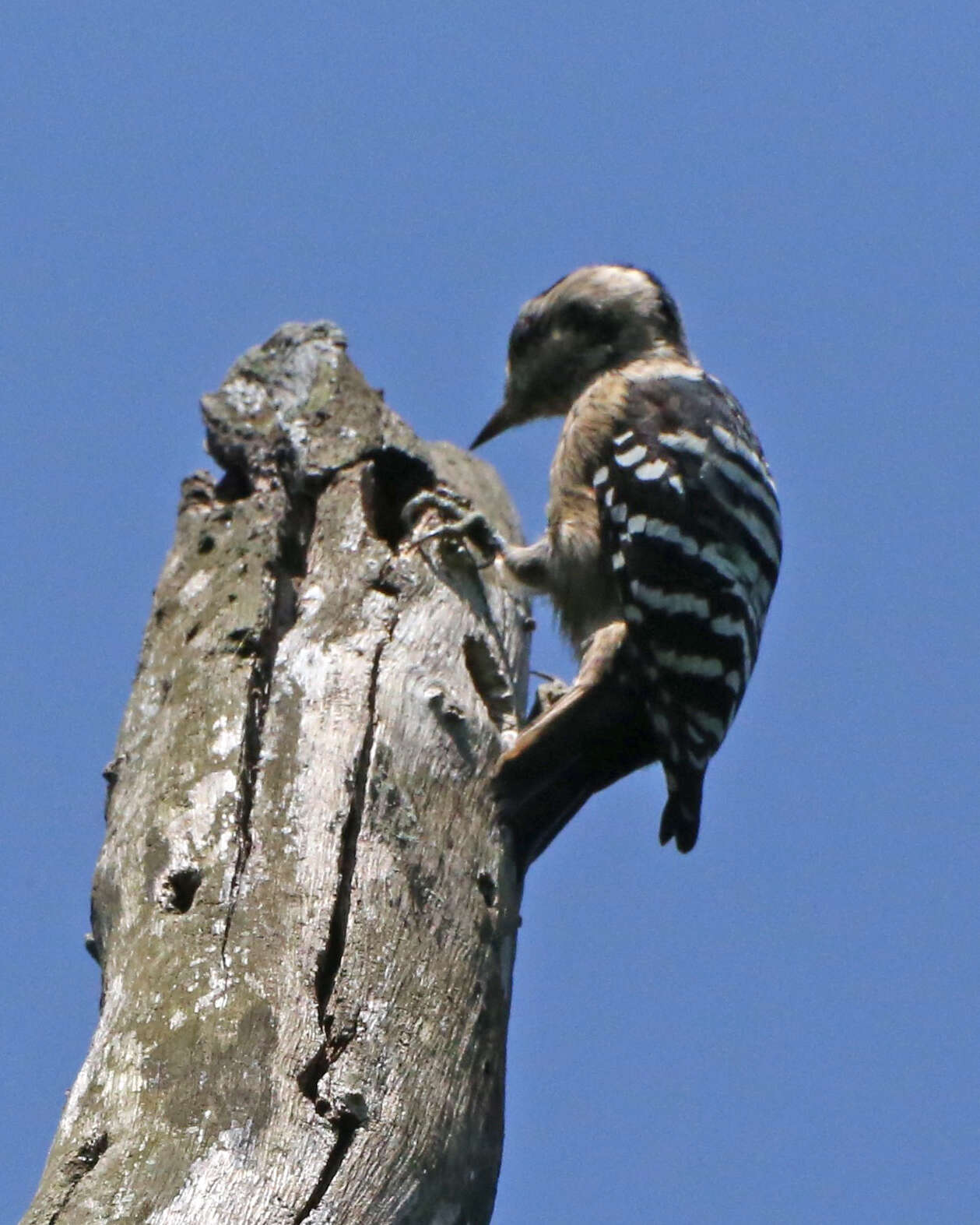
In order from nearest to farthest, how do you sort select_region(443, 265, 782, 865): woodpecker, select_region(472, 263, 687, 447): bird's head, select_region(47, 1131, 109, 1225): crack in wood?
select_region(47, 1131, 109, 1225): crack in wood < select_region(443, 265, 782, 865): woodpecker < select_region(472, 263, 687, 447): bird's head

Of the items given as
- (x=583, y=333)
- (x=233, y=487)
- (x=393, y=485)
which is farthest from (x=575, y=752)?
(x=583, y=333)

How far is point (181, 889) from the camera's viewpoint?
3072mm

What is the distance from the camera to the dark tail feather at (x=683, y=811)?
155 inches

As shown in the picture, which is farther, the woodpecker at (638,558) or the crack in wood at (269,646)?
the woodpecker at (638,558)

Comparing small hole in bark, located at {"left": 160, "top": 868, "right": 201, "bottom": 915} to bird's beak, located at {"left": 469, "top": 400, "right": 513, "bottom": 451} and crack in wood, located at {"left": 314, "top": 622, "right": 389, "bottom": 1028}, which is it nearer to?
crack in wood, located at {"left": 314, "top": 622, "right": 389, "bottom": 1028}

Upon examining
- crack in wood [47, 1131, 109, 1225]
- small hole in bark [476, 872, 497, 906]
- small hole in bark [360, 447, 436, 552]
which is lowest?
crack in wood [47, 1131, 109, 1225]

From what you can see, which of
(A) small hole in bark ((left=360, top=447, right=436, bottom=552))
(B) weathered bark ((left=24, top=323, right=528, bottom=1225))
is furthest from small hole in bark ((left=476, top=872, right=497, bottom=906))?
(A) small hole in bark ((left=360, top=447, right=436, bottom=552))

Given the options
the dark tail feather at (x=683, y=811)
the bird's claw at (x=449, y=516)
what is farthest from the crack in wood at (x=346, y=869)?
the dark tail feather at (x=683, y=811)

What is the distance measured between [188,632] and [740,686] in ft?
4.81

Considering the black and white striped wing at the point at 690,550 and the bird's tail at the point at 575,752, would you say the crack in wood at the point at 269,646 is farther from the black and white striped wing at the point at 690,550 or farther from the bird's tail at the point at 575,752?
the black and white striped wing at the point at 690,550

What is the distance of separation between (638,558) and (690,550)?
14 centimetres

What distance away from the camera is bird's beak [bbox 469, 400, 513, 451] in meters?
5.47

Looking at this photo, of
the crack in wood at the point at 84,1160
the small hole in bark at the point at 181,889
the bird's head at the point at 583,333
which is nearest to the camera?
the crack in wood at the point at 84,1160

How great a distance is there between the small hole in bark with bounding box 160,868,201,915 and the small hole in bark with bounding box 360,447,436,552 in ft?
4.45
